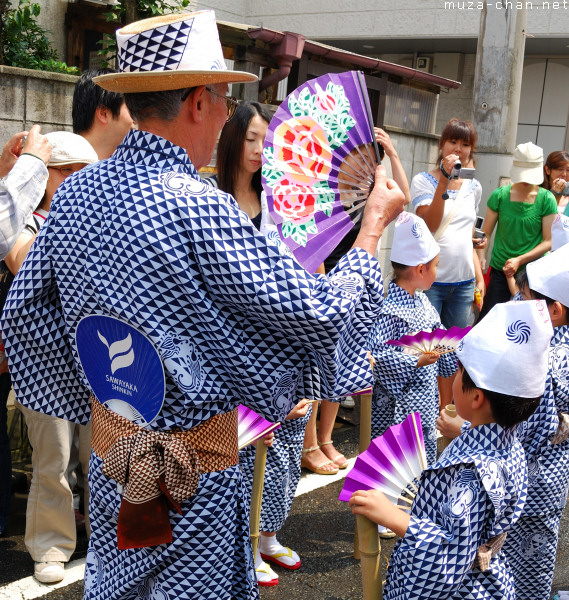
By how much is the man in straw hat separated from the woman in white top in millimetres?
3617

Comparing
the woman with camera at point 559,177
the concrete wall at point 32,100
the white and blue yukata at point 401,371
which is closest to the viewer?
the white and blue yukata at point 401,371

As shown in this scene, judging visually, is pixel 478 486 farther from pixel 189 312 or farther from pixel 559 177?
pixel 559 177

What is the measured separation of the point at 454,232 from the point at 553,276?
252cm

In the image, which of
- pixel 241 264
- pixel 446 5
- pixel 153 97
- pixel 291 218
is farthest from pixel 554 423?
pixel 446 5

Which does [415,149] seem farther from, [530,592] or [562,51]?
[562,51]

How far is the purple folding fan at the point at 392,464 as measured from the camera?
2.38m

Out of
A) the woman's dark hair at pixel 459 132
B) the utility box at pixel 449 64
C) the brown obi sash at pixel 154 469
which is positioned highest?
the utility box at pixel 449 64

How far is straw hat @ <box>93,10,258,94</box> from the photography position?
1.73 meters

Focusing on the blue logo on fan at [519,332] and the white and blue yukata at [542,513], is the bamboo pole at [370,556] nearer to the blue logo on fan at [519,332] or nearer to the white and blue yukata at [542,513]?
the blue logo on fan at [519,332]

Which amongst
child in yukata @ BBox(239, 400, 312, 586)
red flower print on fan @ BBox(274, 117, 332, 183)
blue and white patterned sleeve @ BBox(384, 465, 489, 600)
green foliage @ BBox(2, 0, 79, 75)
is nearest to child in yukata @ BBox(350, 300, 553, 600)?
blue and white patterned sleeve @ BBox(384, 465, 489, 600)

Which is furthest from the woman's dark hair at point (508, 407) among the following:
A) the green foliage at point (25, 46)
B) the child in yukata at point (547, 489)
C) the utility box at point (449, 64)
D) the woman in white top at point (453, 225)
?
the utility box at point (449, 64)

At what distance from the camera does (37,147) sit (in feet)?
9.16

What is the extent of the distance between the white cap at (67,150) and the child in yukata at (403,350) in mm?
1653

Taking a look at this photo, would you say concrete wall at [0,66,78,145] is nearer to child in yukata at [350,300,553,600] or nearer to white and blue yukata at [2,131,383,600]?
white and blue yukata at [2,131,383,600]
